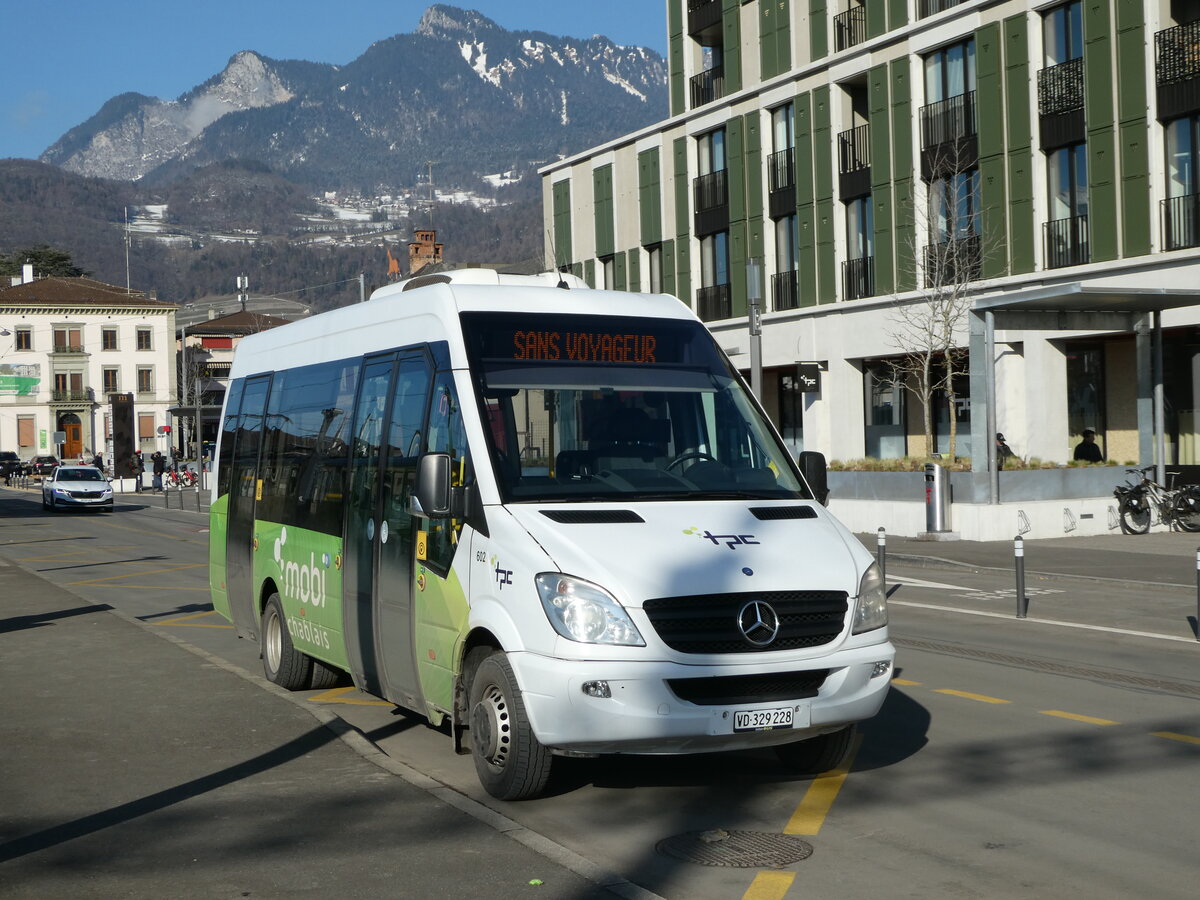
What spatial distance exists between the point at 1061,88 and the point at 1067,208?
262 cm

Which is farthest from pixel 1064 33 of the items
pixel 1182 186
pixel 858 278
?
pixel 858 278

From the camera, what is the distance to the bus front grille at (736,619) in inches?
261

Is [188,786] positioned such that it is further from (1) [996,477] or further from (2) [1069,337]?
(2) [1069,337]

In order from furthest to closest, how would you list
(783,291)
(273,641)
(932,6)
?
(783,291) < (932,6) < (273,641)

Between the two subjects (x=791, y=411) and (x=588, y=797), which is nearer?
(x=588, y=797)

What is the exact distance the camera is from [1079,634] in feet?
45.8

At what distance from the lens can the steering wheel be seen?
780cm

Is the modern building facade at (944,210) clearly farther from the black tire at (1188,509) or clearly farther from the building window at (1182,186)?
the black tire at (1188,509)

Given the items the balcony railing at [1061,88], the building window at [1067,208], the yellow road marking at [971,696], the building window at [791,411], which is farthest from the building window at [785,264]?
the yellow road marking at [971,696]

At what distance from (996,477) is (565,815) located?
1938 centimetres

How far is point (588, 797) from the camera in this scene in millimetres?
7363

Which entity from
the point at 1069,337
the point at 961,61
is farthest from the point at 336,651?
the point at 961,61

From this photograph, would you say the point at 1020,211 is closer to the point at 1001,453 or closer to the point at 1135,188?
the point at 1135,188

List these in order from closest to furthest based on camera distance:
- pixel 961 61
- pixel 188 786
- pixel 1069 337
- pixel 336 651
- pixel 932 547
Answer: pixel 188 786 < pixel 336 651 < pixel 932 547 < pixel 1069 337 < pixel 961 61
